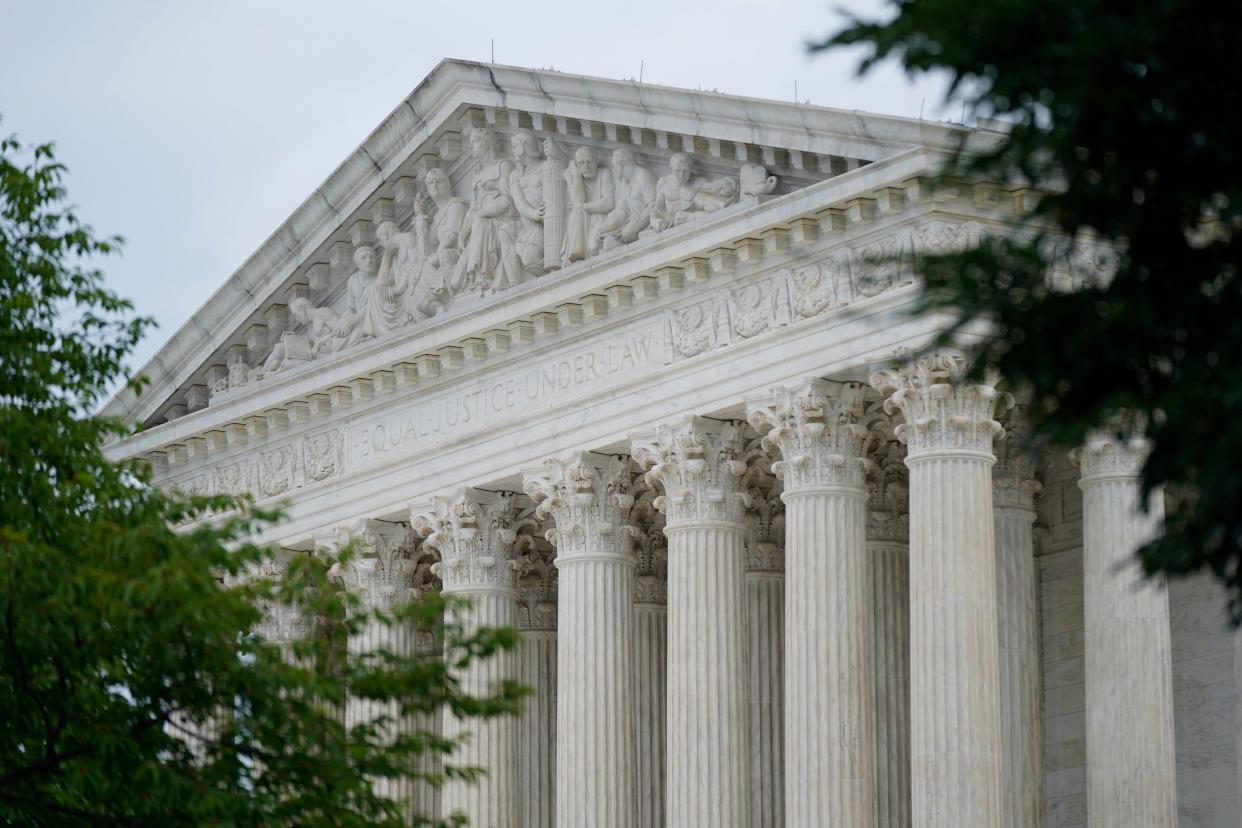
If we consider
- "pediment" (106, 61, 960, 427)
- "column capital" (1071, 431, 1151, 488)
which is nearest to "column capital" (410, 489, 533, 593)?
"pediment" (106, 61, 960, 427)

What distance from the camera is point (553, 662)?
56.2 meters

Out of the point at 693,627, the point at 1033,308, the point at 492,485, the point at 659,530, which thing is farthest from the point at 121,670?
the point at 659,530

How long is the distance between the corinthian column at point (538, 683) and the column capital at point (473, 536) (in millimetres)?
2934

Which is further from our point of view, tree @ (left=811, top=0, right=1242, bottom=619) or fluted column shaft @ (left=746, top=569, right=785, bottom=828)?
fluted column shaft @ (left=746, top=569, right=785, bottom=828)

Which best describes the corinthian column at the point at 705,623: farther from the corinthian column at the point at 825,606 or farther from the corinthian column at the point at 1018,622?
the corinthian column at the point at 1018,622

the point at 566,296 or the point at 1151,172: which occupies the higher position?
the point at 566,296

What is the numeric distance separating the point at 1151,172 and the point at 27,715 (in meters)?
16.2

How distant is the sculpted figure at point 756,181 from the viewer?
4447 centimetres

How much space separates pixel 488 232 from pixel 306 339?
20.1ft

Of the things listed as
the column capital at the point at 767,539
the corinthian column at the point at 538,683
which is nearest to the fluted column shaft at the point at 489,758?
the corinthian column at the point at 538,683

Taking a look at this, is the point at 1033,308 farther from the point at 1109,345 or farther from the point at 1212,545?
the point at 1212,545

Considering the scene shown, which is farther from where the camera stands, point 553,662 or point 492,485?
point 553,662

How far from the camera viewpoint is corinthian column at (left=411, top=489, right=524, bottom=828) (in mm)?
50219

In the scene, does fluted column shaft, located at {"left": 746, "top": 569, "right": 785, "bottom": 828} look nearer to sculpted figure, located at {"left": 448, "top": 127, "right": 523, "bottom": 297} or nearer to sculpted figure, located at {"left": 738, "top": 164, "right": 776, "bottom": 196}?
sculpted figure, located at {"left": 448, "top": 127, "right": 523, "bottom": 297}
